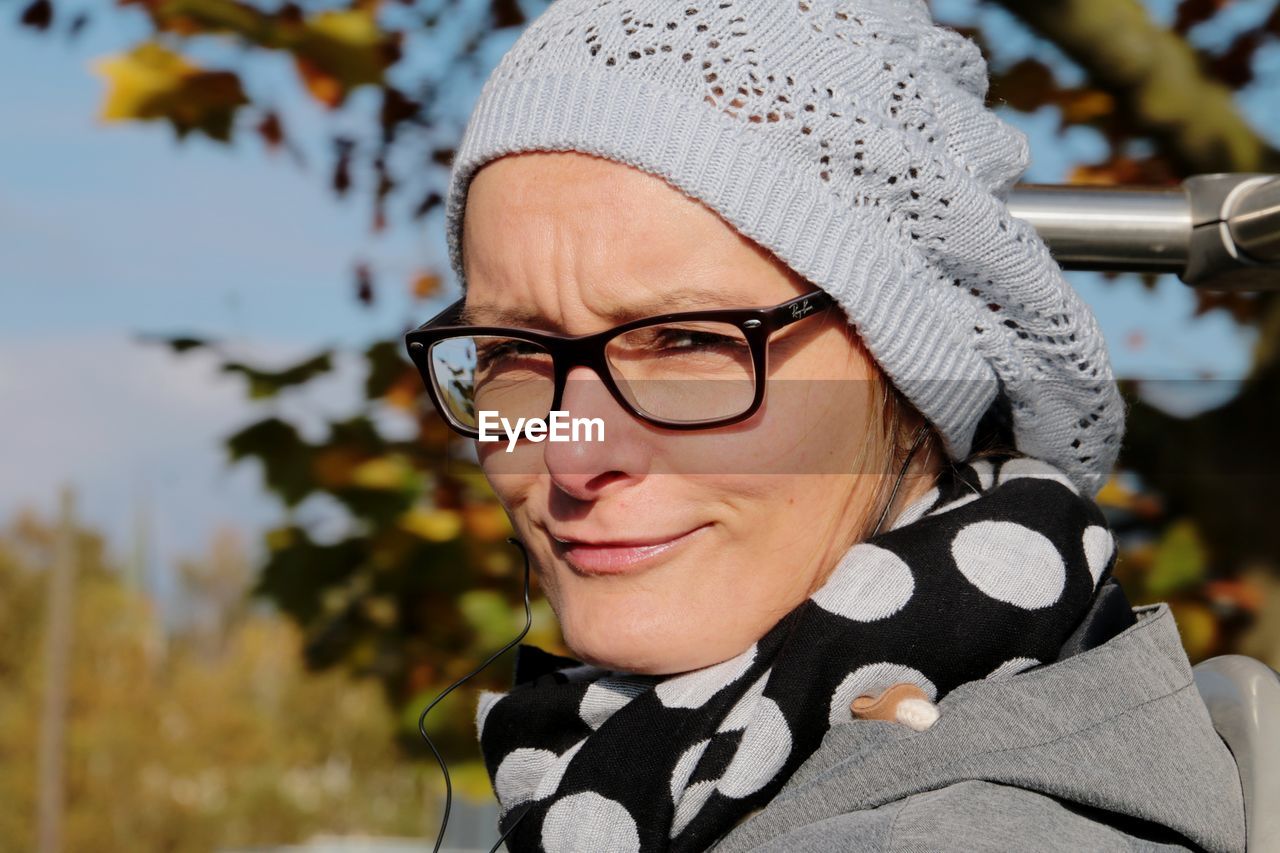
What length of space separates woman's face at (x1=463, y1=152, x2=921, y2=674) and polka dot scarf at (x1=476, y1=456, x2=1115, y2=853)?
0.07 metres

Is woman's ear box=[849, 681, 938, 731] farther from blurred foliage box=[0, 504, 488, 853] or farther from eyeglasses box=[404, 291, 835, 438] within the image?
blurred foliage box=[0, 504, 488, 853]

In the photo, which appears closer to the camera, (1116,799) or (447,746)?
(1116,799)

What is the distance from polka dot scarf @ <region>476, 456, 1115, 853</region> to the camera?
1.36 m

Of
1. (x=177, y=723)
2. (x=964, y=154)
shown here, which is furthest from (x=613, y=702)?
(x=177, y=723)

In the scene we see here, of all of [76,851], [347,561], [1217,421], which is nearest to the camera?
[1217,421]

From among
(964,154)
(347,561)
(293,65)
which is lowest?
(347,561)

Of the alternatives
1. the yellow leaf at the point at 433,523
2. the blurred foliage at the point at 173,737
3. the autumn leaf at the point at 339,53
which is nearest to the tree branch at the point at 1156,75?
A: the autumn leaf at the point at 339,53

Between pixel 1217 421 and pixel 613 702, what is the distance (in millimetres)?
2016

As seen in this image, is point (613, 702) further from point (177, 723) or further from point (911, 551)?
point (177, 723)

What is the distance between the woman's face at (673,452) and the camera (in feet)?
4.88

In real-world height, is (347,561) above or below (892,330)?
below

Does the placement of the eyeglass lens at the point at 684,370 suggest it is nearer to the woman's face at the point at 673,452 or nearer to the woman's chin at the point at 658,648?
the woman's face at the point at 673,452

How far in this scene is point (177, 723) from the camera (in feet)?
111

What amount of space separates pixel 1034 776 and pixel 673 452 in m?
0.51
